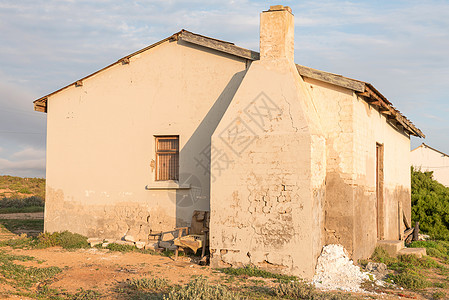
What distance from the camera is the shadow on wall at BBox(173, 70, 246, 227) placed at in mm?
10828

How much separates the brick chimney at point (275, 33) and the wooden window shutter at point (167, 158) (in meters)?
3.29

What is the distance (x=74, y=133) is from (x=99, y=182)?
1.58 metres

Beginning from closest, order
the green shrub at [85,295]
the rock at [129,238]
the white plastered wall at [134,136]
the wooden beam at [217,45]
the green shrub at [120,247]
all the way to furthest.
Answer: the green shrub at [85,295], the wooden beam at [217,45], the green shrub at [120,247], the white plastered wall at [134,136], the rock at [129,238]

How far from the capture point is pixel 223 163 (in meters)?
9.36

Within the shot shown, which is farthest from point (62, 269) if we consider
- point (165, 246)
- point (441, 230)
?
point (441, 230)

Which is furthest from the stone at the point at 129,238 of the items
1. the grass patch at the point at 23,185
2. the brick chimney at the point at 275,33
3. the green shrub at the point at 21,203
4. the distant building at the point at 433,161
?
the distant building at the point at 433,161

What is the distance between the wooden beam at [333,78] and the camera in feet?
31.3

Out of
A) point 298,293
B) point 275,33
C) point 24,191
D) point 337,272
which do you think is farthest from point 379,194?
Result: point 24,191

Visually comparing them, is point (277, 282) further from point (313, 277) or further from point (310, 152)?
point (310, 152)

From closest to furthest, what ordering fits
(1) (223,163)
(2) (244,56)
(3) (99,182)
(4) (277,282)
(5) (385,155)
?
(4) (277,282) → (1) (223,163) → (2) (244,56) → (3) (99,182) → (5) (385,155)

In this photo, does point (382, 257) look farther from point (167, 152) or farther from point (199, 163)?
point (167, 152)

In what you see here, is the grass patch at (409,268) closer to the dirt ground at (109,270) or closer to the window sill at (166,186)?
the dirt ground at (109,270)

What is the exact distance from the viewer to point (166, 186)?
11.1 meters

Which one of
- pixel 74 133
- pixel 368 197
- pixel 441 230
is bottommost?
pixel 441 230
